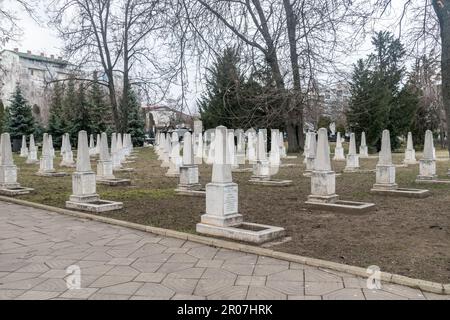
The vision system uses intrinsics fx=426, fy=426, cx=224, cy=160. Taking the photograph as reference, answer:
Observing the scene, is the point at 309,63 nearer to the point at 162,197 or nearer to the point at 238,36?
the point at 238,36

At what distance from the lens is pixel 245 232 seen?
22.5 feet

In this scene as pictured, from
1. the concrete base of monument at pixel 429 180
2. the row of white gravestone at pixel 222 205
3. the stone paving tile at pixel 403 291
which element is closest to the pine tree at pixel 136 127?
the concrete base of monument at pixel 429 180

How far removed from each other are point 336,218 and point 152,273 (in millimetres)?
4728

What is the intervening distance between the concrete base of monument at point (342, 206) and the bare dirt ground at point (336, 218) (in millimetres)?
180

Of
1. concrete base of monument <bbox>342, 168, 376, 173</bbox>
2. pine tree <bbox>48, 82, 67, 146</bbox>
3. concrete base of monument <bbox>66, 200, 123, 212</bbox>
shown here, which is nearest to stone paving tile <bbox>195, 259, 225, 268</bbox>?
concrete base of monument <bbox>66, 200, 123, 212</bbox>

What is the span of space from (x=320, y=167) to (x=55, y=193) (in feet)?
25.5

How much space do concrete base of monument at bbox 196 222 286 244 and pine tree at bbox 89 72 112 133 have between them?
39020 millimetres

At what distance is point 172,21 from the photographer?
29.1 feet

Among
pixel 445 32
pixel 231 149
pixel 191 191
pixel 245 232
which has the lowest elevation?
pixel 245 232

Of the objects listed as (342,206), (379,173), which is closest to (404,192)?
(379,173)

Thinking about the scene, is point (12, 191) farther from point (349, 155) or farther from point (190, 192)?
point (349, 155)

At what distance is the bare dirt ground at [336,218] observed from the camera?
5.97 m

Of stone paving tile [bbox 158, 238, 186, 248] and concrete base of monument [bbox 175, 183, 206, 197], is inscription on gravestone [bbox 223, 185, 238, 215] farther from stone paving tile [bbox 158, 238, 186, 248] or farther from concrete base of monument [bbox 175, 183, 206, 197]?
concrete base of monument [bbox 175, 183, 206, 197]
